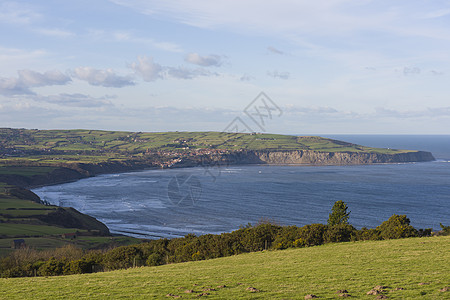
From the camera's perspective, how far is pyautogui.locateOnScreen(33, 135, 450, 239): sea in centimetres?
10012

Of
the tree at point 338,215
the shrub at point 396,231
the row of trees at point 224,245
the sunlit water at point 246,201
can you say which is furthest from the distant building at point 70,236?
the shrub at point 396,231

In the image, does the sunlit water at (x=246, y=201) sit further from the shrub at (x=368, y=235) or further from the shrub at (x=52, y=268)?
the shrub at (x=52, y=268)

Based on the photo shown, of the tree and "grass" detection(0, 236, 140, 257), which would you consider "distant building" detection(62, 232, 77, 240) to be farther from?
the tree

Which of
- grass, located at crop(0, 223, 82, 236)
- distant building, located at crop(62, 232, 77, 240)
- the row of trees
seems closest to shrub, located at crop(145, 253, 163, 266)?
the row of trees

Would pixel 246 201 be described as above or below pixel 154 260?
below

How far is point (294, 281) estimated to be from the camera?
67.7 feet

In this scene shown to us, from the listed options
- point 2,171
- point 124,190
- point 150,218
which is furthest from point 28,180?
point 150,218

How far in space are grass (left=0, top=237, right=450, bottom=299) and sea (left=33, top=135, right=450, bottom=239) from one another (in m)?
62.3

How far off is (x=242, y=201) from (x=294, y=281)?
371 ft

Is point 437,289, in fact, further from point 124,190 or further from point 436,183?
point 436,183

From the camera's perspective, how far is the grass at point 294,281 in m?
17.6

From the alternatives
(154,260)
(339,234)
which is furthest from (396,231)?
(154,260)

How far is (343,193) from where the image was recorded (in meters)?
146

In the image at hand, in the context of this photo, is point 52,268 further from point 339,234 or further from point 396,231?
point 396,231
